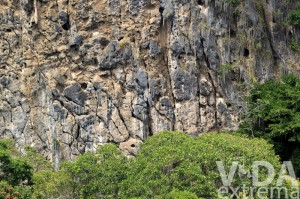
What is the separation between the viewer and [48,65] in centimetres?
2577

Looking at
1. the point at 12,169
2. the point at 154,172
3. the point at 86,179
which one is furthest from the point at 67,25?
the point at 154,172

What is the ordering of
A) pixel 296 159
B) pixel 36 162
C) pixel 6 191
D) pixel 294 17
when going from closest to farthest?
1. pixel 6 191
2. pixel 36 162
3. pixel 296 159
4. pixel 294 17

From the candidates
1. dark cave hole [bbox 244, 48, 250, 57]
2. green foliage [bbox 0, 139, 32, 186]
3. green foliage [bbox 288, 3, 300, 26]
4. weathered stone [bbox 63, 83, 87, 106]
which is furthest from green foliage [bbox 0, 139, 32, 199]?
green foliage [bbox 288, 3, 300, 26]

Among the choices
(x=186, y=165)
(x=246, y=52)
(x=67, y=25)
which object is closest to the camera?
(x=186, y=165)

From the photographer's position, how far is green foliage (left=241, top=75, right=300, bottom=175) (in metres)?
22.0

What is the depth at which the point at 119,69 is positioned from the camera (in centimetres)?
2478

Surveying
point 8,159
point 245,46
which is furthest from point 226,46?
point 8,159

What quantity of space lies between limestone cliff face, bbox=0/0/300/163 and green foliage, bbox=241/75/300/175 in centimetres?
169

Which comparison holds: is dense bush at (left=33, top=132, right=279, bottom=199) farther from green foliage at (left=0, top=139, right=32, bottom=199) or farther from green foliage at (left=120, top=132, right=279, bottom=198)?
green foliage at (left=0, top=139, right=32, bottom=199)

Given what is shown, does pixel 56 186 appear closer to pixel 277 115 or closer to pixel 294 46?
pixel 277 115

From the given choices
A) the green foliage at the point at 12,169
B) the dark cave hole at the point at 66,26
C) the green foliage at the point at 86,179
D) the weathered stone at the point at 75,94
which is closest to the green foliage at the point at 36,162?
the weathered stone at the point at 75,94

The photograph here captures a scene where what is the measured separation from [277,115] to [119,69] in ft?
29.6

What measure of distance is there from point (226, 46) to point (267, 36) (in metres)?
3.70

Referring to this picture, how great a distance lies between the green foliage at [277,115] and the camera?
22.0 metres
